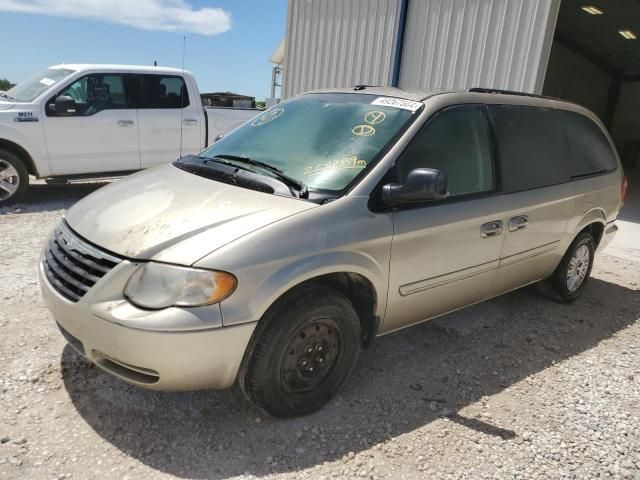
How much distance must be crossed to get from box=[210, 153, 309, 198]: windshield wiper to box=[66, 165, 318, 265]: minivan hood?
105mm

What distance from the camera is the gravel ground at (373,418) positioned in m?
2.35

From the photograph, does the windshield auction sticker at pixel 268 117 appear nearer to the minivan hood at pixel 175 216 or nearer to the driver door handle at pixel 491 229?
the minivan hood at pixel 175 216

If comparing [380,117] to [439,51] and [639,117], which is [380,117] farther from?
[639,117]

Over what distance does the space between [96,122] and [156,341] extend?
5885 millimetres

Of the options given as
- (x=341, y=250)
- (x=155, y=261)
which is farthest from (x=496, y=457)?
(x=155, y=261)

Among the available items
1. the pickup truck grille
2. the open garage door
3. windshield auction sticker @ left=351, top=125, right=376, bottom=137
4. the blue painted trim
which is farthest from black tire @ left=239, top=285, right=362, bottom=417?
the open garage door

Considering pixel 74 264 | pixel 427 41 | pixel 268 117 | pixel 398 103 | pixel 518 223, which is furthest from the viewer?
pixel 427 41

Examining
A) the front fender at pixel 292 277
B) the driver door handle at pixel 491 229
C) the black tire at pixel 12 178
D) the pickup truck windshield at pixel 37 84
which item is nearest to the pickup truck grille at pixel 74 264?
the front fender at pixel 292 277

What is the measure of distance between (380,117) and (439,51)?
573cm

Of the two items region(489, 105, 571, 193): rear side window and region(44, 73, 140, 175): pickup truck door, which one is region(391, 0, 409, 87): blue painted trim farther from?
region(489, 105, 571, 193): rear side window

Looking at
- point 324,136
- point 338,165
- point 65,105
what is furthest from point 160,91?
point 338,165

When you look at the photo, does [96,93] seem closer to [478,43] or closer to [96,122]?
[96,122]

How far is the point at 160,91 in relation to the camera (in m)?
7.63

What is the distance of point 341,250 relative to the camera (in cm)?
256
